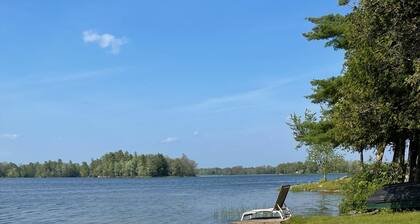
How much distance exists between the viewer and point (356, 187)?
937 inches

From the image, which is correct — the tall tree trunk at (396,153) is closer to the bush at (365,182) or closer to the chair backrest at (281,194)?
the bush at (365,182)

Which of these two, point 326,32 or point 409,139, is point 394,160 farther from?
point 326,32

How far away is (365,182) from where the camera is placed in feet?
78.3

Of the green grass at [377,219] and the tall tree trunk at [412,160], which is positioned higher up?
the tall tree trunk at [412,160]

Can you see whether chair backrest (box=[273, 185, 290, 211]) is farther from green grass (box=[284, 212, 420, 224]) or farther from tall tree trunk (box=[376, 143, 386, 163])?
tall tree trunk (box=[376, 143, 386, 163])

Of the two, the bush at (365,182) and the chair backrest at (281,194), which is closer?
the chair backrest at (281,194)

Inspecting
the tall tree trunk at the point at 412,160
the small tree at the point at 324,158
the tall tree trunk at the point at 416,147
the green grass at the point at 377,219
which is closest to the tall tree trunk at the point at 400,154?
the tall tree trunk at the point at 412,160

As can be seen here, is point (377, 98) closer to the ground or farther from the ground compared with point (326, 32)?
closer to the ground

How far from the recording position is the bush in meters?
23.2

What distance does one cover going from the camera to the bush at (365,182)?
2322 cm

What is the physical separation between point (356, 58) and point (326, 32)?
10.4 meters

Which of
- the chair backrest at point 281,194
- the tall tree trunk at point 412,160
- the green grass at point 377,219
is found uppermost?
the tall tree trunk at point 412,160

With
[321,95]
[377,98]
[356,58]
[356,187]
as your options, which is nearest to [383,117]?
[377,98]

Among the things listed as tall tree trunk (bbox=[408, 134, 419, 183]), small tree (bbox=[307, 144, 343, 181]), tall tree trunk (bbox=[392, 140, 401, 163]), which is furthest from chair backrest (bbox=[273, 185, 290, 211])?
small tree (bbox=[307, 144, 343, 181])
